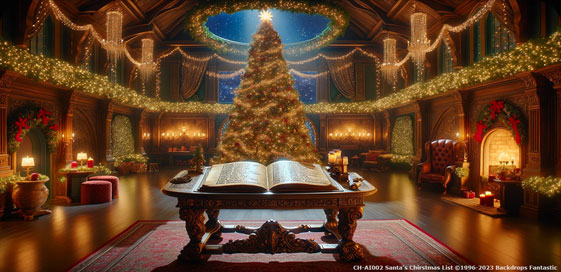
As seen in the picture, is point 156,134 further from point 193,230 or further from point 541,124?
point 541,124

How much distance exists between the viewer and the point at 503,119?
20.3ft

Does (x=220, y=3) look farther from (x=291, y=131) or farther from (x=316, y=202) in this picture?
(x=316, y=202)

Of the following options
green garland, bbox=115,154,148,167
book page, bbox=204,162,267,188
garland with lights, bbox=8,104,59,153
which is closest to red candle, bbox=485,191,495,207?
book page, bbox=204,162,267,188

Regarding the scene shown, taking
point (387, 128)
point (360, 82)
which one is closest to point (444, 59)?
point (387, 128)

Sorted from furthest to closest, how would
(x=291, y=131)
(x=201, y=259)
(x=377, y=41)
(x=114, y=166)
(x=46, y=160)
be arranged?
(x=377, y=41) → (x=114, y=166) → (x=291, y=131) → (x=46, y=160) → (x=201, y=259)

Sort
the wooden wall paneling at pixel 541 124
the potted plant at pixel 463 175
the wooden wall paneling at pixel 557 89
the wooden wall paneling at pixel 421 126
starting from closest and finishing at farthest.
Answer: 1. the wooden wall paneling at pixel 557 89
2. the wooden wall paneling at pixel 541 124
3. the potted plant at pixel 463 175
4. the wooden wall paneling at pixel 421 126

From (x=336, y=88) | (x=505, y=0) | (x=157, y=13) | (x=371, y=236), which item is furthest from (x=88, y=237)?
(x=336, y=88)

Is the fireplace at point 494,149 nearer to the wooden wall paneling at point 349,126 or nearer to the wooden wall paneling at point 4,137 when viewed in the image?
the wooden wall paneling at point 349,126

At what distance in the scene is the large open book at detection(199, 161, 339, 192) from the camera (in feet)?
9.07

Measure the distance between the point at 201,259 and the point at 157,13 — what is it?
402 inches

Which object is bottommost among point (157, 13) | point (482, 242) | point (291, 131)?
point (482, 242)

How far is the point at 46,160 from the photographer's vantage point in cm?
710

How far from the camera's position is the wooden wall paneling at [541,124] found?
17.0 feet

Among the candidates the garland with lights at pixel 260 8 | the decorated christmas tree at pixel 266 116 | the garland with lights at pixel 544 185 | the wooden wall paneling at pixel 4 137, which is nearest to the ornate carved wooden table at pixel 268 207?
the garland with lights at pixel 544 185
